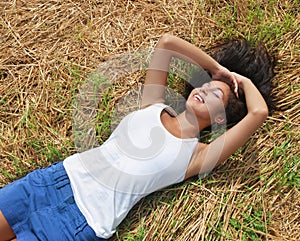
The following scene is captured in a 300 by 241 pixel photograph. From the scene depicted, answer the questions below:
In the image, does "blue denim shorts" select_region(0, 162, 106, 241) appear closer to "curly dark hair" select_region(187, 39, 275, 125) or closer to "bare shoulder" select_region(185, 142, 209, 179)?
"bare shoulder" select_region(185, 142, 209, 179)

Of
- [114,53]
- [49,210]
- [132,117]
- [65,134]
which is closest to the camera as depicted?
[49,210]

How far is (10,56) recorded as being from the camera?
236cm

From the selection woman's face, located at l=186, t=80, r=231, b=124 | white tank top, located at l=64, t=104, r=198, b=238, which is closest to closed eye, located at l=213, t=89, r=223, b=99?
woman's face, located at l=186, t=80, r=231, b=124

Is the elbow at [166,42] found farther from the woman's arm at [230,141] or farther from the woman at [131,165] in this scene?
the woman's arm at [230,141]

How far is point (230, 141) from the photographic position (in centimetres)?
193

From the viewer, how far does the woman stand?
1844 mm

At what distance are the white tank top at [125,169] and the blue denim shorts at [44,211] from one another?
1.5 inches

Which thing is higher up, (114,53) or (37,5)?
(37,5)

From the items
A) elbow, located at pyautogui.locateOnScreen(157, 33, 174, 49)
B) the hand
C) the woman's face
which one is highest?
elbow, located at pyautogui.locateOnScreen(157, 33, 174, 49)

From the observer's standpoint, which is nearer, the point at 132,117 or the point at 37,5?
the point at 132,117

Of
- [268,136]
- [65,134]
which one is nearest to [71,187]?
[65,134]

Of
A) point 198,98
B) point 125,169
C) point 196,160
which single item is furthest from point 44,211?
point 198,98

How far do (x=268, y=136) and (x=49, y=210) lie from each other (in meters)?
1.05

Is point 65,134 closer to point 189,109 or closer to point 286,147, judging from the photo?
point 189,109
